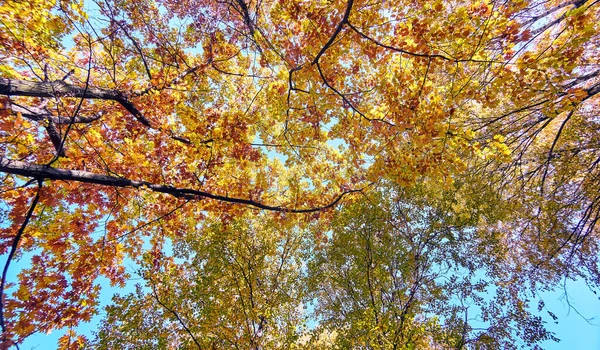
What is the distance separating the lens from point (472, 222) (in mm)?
6098

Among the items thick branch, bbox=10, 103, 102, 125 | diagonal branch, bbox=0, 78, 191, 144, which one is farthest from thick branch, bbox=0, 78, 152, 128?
thick branch, bbox=10, 103, 102, 125

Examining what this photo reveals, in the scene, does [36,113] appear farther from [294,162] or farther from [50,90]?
[294,162]

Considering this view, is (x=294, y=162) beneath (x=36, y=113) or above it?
above

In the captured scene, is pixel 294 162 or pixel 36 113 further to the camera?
pixel 294 162

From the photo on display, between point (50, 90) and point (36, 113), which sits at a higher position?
point (50, 90)

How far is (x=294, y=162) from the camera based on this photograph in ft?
19.5

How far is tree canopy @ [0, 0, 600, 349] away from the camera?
11.4ft

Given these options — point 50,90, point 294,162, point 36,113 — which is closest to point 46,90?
point 50,90

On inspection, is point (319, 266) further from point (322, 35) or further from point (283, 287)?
point (322, 35)

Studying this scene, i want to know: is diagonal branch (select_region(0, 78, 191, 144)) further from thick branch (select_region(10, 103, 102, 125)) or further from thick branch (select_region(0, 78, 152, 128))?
thick branch (select_region(10, 103, 102, 125))

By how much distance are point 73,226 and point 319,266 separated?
215 inches

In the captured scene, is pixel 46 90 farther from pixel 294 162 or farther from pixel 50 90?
pixel 294 162

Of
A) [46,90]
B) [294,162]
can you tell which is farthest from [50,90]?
[294,162]

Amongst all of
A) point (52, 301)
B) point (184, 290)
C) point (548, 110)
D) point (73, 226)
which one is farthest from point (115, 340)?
point (548, 110)
